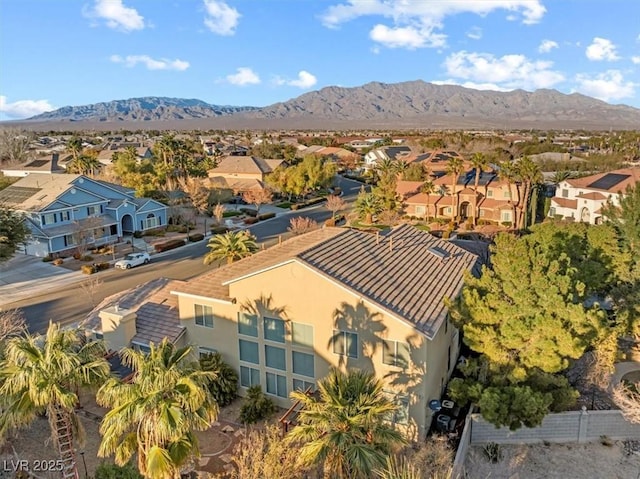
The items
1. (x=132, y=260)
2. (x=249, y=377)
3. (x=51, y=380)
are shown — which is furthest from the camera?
(x=132, y=260)

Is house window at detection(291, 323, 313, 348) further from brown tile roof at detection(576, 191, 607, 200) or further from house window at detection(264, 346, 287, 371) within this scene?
brown tile roof at detection(576, 191, 607, 200)

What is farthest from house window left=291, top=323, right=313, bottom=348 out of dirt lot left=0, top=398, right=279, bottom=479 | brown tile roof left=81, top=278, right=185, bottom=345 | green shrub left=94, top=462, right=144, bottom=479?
green shrub left=94, top=462, right=144, bottom=479

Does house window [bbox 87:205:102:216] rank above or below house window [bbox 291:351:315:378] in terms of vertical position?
above

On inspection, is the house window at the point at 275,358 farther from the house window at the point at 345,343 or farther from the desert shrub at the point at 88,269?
the desert shrub at the point at 88,269

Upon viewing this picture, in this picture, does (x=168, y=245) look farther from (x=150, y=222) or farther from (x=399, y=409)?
(x=399, y=409)

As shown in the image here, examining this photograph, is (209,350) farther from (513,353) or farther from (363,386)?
(513,353)

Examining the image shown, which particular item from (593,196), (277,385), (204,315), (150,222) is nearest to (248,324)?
(204,315)
